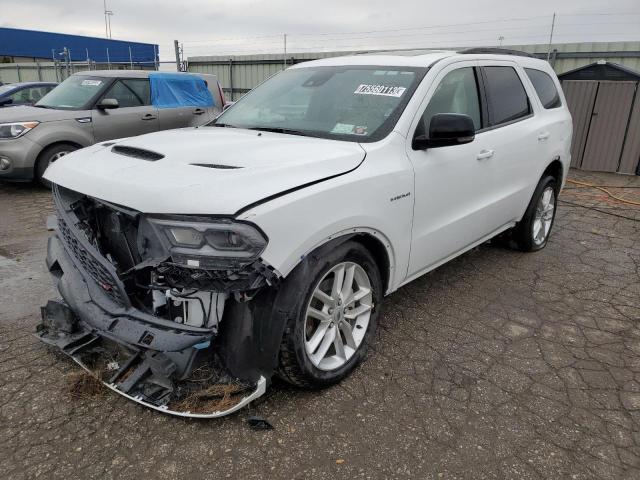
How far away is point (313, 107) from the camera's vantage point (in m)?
3.46

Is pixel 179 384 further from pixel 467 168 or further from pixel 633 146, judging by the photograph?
pixel 633 146

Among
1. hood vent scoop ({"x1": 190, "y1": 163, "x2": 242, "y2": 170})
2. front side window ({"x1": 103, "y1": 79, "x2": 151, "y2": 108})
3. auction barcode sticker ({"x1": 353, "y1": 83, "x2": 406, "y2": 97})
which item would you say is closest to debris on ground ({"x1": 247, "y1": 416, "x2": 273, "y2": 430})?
hood vent scoop ({"x1": 190, "y1": 163, "x2": 242, "y2": 170})

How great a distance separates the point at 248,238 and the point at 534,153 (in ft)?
10.9

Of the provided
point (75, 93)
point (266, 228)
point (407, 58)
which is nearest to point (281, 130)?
point (407, 58)

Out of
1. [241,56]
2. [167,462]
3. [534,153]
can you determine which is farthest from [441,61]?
[241,56]

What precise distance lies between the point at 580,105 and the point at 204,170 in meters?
9.57

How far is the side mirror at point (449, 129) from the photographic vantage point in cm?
296

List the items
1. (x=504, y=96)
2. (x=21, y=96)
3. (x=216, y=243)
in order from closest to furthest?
(x=216, y=243), (x=504, y=96), (x=21, y=96)

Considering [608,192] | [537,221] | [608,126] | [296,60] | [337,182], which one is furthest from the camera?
[296,60]

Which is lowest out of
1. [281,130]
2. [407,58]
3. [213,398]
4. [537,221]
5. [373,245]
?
[213,398]

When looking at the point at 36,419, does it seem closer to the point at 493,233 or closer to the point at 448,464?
the point at 448,464

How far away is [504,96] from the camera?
13.8 ft

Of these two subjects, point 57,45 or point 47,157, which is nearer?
point 47,157

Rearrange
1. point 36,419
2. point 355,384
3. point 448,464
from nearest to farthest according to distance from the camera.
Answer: point 448,464, point 36,419, point 355,384
